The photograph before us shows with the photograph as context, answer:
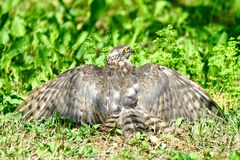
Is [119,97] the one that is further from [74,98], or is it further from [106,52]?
[106,52]

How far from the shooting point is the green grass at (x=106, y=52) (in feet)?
26.6

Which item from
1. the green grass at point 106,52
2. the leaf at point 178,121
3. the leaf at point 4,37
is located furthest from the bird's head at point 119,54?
the leaf at point 4,37

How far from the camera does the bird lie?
8.85 meters

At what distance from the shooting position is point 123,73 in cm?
910

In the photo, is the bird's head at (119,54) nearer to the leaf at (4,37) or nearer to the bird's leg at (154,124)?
the bird's leg at (154,124)

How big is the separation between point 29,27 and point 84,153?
4945 mm

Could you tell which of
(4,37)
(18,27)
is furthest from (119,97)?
(18,27)

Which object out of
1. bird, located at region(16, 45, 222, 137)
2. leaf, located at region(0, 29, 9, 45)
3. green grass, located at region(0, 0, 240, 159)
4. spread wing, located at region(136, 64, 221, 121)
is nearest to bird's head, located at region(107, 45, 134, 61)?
bird, located at region(16, 45, 222, 137)

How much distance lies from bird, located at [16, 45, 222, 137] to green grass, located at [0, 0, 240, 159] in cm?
21

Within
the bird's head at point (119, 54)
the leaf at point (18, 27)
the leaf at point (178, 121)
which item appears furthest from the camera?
the leaf at point (18, 27)

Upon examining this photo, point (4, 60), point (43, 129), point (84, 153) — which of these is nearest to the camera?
point (84, 153)

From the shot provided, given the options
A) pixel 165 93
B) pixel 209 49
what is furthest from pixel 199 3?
pixel 165 93

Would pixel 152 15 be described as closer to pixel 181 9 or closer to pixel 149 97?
pixel 181 9

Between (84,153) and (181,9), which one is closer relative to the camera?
(84,153)
